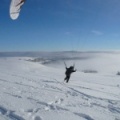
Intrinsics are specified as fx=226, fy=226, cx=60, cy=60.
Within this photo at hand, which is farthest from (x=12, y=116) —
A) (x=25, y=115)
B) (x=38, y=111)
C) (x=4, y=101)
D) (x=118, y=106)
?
(x=118, y=106)

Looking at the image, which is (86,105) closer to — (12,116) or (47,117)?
(47,117)

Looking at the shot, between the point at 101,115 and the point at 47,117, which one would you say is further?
the point at 101,115

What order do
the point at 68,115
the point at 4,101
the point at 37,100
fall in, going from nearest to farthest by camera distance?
the point at 68,115
the point at 4,101
the point at 37,100

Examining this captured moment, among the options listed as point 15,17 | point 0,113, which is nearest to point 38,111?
point 0,113

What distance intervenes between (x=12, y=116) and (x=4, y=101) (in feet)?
4.65

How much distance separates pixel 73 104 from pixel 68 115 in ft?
4.35

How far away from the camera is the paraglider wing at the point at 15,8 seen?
17.5 feet

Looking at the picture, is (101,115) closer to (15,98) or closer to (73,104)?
(73,104)

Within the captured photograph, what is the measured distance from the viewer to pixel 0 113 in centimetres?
559

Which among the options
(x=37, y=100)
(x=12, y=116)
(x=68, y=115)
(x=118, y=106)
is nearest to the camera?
(x=12, y=116)

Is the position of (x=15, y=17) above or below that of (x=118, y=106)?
above

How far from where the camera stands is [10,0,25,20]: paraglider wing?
5.32 metres

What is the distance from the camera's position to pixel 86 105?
290 inches

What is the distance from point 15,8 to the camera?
18.5 feet
